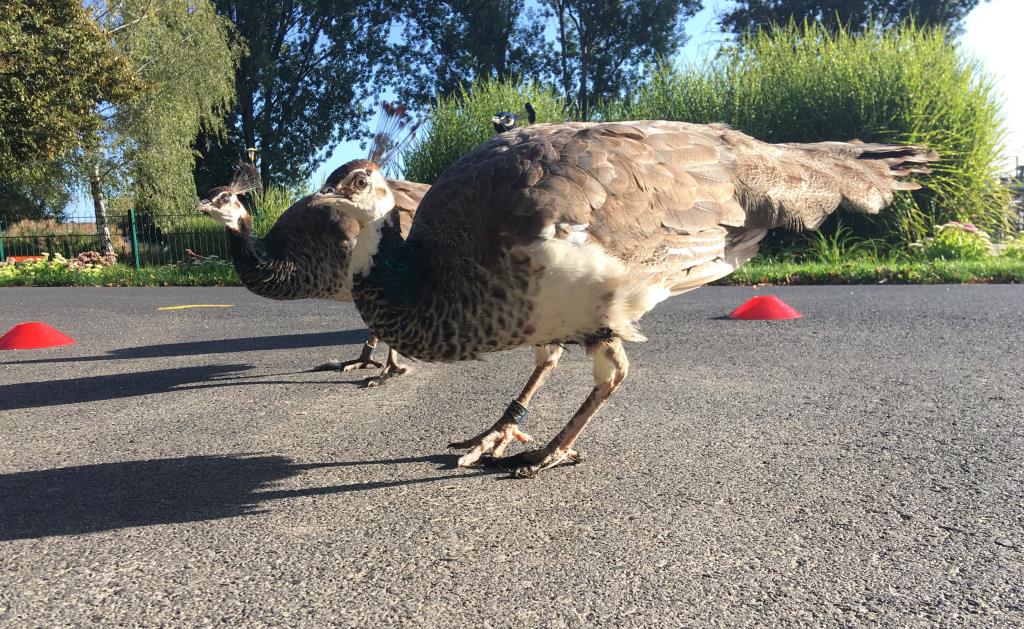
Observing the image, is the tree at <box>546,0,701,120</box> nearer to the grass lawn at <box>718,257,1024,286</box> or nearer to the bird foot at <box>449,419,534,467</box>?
the grass lawn at <box>718,257,1024,286</box>

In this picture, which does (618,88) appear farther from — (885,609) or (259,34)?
(885,609)

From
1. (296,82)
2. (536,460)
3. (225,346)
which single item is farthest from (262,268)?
(296,82)

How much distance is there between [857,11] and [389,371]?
3374cm

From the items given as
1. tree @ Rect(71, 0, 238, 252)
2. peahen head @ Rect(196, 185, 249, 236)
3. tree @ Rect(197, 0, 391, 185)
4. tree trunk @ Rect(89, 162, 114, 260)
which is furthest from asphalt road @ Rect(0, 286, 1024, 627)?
tree @ Rect(197, 0, 391, 185)

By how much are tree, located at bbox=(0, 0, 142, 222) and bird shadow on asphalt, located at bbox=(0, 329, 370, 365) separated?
10555 millimetres

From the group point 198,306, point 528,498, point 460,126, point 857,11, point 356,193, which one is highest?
point 857,11

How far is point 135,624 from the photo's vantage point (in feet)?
6.41

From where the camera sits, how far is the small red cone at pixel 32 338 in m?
6.60

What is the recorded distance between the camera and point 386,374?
501 centimetres

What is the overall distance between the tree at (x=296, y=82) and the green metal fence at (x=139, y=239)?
973 centimetres

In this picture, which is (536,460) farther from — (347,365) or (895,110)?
(895,110)

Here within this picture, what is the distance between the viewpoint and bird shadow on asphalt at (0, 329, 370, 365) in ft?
19.9

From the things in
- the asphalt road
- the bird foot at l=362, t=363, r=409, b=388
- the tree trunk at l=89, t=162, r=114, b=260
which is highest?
the tree trunk at l=89, t=162, r=114, b=260

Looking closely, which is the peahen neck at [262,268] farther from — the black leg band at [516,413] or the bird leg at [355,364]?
the black leg band at [516,413]
